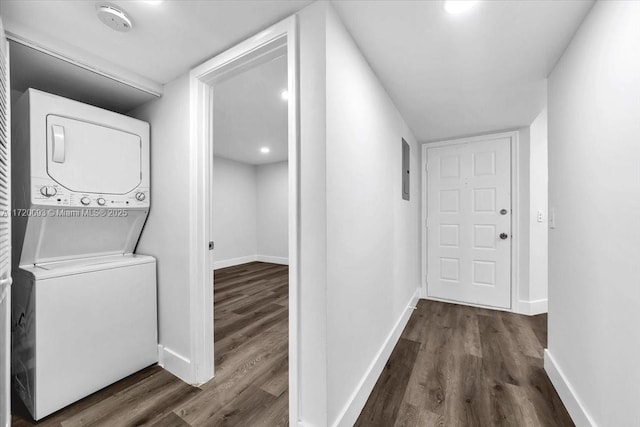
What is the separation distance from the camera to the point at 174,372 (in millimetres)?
1841

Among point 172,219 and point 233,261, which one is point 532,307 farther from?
point 233,261

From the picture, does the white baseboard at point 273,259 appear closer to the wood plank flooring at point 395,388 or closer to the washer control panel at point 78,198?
the wood plank flooring at point 395,388

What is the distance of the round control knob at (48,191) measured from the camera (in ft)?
4.85

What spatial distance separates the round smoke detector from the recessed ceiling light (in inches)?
62.0

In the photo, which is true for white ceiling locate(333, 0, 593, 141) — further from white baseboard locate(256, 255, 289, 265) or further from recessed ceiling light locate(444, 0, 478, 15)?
white baseboard locate(256, 255, 289, 265)

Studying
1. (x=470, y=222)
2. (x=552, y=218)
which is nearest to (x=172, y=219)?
(x=552, y=218)

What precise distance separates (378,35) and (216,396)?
2.41 metres

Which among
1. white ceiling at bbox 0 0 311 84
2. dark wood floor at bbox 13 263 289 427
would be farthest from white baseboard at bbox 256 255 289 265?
white ceiling at bbox 0 0 311 84

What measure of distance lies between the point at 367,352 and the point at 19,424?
2.02m

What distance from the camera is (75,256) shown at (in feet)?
5.91

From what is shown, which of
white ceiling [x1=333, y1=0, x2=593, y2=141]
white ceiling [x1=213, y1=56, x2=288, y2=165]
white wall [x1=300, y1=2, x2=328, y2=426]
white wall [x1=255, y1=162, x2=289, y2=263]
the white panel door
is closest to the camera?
white wall [x1=300, y1=2, x2=328, y2=426]

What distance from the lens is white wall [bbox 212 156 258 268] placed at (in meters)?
5.24

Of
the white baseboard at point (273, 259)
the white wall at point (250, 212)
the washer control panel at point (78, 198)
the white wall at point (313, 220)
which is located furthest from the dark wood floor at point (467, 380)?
the white wall at point (250, 212)

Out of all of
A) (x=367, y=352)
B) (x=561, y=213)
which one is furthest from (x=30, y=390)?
(x=561, y=213)
